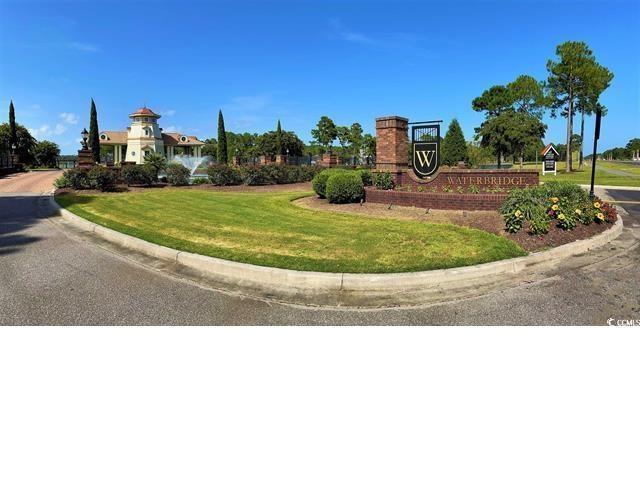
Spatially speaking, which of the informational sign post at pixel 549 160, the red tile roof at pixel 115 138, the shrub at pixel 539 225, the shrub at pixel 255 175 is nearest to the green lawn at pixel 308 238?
the shrub at pixel 539 225

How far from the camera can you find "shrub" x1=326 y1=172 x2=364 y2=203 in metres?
12.6

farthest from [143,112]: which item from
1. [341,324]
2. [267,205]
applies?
[341,324]

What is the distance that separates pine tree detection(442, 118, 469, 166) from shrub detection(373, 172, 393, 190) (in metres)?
37.1

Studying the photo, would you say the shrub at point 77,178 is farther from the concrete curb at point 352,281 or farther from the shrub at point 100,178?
the concrete curb at point 352,281

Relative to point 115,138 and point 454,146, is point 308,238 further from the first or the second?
point 115,138

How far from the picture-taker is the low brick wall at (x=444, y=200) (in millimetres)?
10055

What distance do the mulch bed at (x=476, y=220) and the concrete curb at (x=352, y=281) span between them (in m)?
0.93

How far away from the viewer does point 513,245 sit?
6.92 meters

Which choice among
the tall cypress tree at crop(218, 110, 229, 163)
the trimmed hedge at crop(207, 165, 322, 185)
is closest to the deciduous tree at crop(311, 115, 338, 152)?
the tall cypress tree at crop(218, 110, 229, 163)

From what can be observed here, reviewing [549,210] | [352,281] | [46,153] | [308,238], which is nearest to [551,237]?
[549,210]

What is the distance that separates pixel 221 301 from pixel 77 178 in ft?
50.2

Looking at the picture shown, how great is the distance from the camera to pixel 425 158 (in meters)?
12.6

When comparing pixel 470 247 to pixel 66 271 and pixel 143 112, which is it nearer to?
pixel 66 271

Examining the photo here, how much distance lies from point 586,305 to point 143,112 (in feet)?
237
